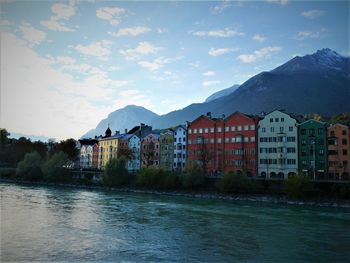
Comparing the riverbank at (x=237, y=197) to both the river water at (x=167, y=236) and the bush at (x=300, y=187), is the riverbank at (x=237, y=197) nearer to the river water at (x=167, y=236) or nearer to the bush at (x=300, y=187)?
the bush at (x=300, y=187)

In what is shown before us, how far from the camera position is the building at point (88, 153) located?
429 feet

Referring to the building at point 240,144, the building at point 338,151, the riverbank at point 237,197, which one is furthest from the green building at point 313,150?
the riverbank at point 237,197

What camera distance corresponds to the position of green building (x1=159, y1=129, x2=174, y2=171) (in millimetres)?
97062

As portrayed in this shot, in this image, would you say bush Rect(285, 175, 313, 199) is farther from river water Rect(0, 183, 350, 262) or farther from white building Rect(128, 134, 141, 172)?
white building Rect(128, 134, 141, 172)

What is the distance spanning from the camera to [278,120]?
76812 millimetres

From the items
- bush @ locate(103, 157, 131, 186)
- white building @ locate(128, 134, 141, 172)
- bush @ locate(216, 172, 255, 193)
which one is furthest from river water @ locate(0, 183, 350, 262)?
white building @ locate(128, 134, 141, 172)

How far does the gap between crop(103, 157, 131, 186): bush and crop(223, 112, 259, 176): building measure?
22.5m

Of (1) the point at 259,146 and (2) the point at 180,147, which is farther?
(2) the point at 180,147

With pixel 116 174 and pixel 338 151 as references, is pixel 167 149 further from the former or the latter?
pixel 338 151

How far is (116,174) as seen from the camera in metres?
80.9

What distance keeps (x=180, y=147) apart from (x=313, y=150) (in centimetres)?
3481

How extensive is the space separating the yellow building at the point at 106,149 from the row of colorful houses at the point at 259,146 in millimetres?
19725

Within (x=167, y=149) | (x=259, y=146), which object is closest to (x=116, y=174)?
(x=167, y=149)

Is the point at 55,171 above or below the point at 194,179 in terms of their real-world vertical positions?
above
